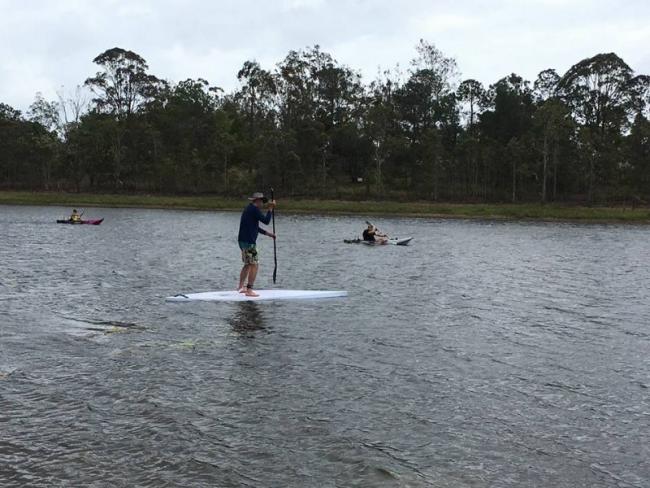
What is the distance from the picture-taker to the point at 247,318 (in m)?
14.9

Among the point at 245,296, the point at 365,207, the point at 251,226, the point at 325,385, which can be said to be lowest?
the point at 325,385

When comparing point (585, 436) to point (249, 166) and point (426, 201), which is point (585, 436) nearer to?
point (426, 201)

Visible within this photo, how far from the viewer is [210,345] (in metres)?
12.2

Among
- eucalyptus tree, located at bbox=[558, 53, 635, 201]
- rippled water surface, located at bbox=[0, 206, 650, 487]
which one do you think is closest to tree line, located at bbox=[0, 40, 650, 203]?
eucalyptus tree, located at bbox=[558, 53, 635, 201]

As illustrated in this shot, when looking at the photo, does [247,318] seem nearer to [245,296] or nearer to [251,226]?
[245,296]

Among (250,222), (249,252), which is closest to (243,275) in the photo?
(249,252)

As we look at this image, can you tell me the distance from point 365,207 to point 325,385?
66202mm

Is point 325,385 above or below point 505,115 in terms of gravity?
below

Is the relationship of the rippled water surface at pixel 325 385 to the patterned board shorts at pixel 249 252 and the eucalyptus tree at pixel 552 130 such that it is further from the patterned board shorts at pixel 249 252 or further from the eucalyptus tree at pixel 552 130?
the eucalyptus tree at pixel 552 130

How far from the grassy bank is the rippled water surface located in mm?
48673

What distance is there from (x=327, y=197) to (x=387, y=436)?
76.6 meters

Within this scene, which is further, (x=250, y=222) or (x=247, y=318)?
(x=250, y=222)

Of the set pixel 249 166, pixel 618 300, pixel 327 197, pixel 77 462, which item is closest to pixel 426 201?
pixel 327 197

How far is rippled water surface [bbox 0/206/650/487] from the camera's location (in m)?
7.06
